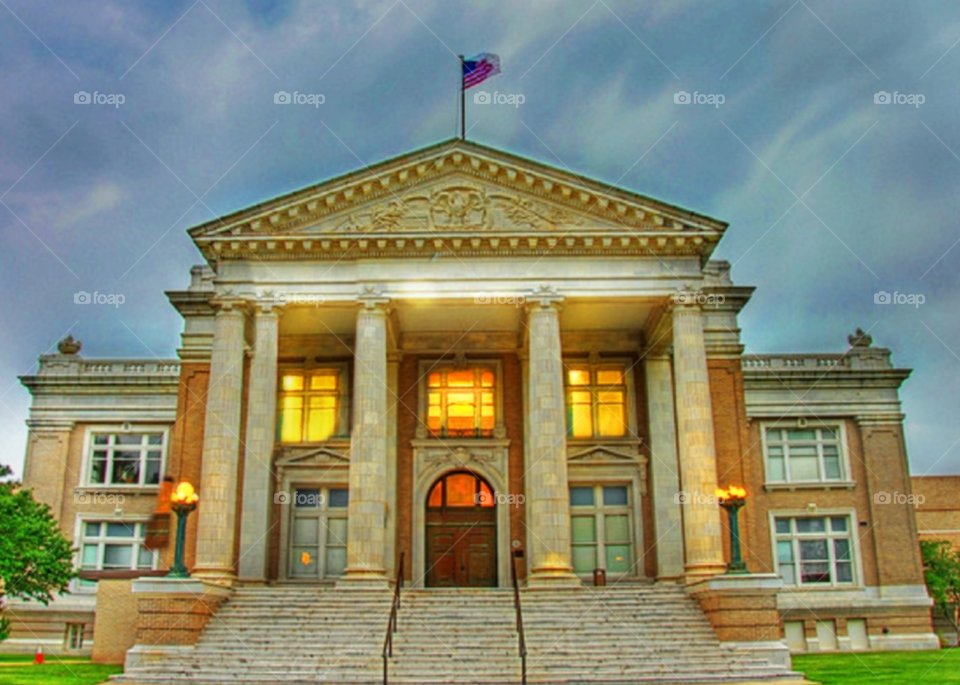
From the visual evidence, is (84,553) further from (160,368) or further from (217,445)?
(217,445)

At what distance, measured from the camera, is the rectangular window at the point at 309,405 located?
32812 millimetres

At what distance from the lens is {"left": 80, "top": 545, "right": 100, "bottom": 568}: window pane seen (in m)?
38.0

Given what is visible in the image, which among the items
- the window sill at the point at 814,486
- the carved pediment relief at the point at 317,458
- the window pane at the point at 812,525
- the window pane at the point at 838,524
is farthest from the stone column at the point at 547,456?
the window pane at the point at 838,524

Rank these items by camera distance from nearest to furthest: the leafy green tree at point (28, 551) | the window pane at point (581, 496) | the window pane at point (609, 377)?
the leafy green tree at point (28, 551) < the window pane at point (581, 496) < the window pane at point (609, 377)

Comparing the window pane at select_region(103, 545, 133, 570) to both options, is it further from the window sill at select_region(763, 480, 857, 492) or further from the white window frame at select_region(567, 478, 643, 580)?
the window sill at select_region(763, 480, 857, 492)

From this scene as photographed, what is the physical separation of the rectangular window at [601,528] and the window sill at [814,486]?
8.13 meters

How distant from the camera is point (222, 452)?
26391 mm

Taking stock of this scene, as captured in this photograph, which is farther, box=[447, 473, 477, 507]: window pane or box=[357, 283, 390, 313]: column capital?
box=[447, 473, 477, 507]: window pane

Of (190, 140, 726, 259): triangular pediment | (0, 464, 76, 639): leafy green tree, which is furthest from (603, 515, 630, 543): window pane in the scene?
(0, 464, 76, 639): leafy green tree

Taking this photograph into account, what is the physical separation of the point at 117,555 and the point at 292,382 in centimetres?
1159

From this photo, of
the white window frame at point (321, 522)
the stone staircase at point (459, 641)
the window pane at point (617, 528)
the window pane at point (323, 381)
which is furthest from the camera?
the window pane at point (323, 381)

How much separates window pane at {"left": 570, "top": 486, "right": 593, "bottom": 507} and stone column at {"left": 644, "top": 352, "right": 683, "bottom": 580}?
88.2 inches

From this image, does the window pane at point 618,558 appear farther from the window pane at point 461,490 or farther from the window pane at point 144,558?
the window pane at point 144,558

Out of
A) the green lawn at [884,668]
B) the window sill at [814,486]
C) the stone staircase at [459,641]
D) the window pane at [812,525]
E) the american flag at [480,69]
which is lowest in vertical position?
the green lawn at [884,668]
